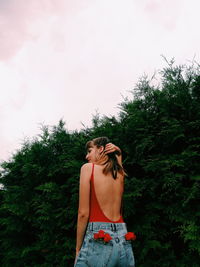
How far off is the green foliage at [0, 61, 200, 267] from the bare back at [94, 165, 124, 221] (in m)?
1.33

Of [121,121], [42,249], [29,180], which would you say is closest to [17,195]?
[29,180]

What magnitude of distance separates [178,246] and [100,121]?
2.84 m

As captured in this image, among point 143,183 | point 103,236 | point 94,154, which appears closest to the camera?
point 103,236

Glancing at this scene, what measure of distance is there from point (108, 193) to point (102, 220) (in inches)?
10.5

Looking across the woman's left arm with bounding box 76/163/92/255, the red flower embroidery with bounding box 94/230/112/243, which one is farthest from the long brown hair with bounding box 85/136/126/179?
the red flower embroidery with bounding box 94/230/112/243

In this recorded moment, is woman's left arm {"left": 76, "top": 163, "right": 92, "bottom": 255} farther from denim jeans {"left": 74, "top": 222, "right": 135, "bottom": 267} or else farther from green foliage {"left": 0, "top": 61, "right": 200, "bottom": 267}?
green foliage {"left": 0, "top": 61, "right": 200, "bottom": 267}

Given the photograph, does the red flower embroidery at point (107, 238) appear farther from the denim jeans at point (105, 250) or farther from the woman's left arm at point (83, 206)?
the woman's left arm at point (83, 206)

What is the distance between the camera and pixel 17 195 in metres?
5.93

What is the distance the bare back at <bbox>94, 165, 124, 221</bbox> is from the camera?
101 inches

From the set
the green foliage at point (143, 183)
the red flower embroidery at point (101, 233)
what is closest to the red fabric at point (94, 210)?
the red flower embroidery at point (101, 233)

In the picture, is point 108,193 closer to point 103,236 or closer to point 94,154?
point 103,236

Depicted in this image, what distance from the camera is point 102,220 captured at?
249 cm

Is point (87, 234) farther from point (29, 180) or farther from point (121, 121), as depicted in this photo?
point (29, 180)

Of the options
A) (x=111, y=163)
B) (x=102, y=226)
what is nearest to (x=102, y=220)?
(x=102, y=226)
